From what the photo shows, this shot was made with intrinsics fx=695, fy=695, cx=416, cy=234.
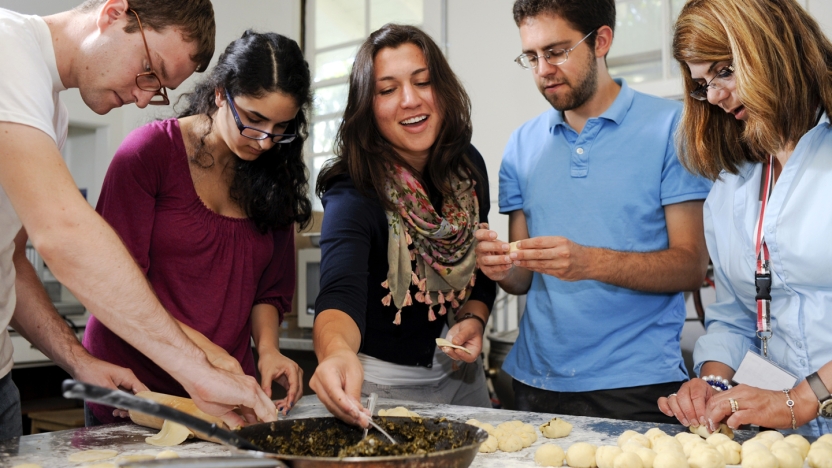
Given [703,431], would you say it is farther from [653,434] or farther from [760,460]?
[760,460]

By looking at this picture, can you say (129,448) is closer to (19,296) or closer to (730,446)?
(19,296)

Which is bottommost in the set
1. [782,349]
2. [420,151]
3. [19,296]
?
[782,349]

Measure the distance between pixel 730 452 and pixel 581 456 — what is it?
0.26m

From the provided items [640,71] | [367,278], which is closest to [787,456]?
[367,278]

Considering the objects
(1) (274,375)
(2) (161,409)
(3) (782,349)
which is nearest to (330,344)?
(1) (274,375)

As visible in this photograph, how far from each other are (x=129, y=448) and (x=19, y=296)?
0.48m

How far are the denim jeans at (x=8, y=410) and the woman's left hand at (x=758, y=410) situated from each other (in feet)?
4.72

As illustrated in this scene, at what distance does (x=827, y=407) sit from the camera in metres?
1.33

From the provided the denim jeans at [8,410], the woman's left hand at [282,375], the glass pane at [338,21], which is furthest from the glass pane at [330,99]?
the denim jeans at [8,410]

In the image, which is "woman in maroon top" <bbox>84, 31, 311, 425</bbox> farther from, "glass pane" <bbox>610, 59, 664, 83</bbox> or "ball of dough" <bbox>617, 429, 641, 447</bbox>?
"glass pane" <bbox>610, 59, 664, 83</bbox>

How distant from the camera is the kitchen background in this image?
3.86 m

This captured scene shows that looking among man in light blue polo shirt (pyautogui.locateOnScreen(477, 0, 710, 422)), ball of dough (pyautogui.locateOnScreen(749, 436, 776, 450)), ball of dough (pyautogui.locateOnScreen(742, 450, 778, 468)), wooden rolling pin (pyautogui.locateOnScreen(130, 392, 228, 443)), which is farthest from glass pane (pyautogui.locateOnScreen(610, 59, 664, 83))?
wooden rolling pin (pyautogui.locateOnScreen(130, 392, 228, 443))

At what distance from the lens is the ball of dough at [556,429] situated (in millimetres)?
1350

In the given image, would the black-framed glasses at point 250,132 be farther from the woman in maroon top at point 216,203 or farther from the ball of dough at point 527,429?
the ball of dough at point 527,429
